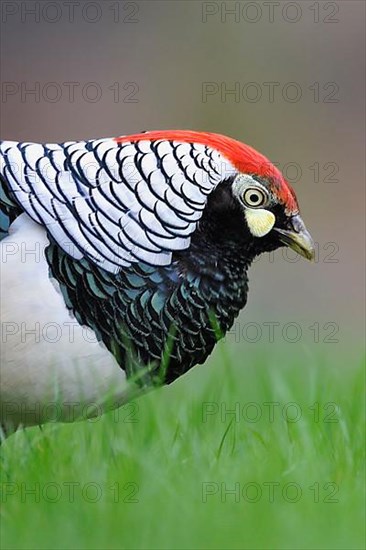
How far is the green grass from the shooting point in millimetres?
1946

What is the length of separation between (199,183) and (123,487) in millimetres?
728

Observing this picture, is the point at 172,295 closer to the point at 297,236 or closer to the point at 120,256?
the point at 120,256

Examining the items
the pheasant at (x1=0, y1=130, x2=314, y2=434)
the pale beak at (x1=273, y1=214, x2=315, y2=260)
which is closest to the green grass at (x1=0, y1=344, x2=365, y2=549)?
the pheasant at (x1=0, y1=130, x2=314, y2=434)

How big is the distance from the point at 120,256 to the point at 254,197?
0.32 m

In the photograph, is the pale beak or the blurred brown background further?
the blurred brown background

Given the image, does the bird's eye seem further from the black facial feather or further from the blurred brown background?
the blurred brown background

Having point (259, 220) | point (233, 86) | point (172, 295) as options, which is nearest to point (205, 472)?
point (172, 295)

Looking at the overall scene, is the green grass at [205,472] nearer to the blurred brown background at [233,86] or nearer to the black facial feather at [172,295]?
the black facial feather at [172,295]

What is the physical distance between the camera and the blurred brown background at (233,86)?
6.84 metres

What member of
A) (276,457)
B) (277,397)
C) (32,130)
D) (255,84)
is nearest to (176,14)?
(255,84)

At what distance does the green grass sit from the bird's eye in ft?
1.19

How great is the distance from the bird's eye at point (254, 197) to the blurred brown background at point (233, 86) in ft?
13.6

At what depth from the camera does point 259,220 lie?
2.62 m

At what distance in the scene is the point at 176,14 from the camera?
7.06m
